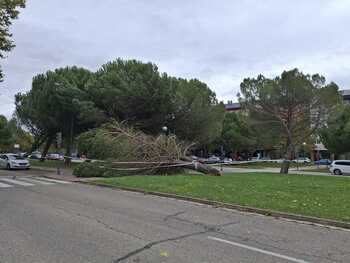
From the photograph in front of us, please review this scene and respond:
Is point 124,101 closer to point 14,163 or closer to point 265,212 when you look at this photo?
point 14,163

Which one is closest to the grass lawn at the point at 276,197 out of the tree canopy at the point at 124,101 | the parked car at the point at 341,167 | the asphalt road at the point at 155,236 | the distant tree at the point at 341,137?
the asphalt road at the point at 155,236

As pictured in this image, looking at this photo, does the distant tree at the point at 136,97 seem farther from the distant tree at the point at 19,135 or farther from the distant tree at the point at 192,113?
the distant tree at the point at 19,135

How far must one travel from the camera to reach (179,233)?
7453mm

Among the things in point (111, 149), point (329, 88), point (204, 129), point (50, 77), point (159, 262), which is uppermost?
point (50, 77)

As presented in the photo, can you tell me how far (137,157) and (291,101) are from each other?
45.1 ft

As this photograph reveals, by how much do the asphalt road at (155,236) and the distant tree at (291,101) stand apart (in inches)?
835

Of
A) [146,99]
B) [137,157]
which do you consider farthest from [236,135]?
[137,157]

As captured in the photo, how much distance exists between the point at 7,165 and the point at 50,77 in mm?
10928

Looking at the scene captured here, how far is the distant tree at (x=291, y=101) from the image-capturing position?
2933 cm

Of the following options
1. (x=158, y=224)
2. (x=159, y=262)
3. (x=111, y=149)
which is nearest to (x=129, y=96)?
(x=111, y=149)

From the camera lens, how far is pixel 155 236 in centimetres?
712

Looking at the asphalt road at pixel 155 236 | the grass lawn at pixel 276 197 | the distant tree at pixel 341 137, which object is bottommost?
the asphalt road at pixel 155 236

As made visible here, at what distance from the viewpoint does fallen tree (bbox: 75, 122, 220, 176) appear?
23.7 meters

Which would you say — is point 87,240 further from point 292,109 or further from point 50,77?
point 50,77
